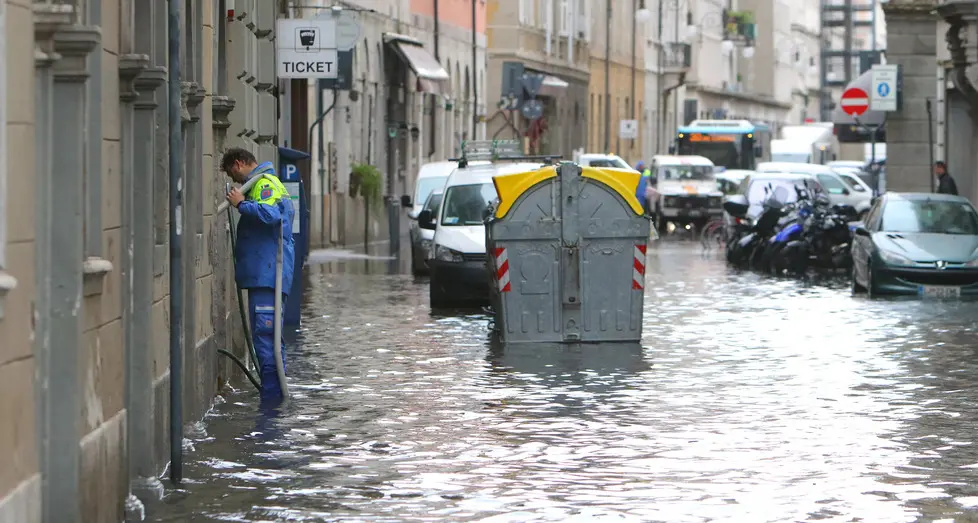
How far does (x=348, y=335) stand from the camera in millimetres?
20031

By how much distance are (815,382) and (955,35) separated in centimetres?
2050

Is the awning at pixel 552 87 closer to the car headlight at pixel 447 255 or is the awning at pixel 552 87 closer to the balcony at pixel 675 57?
the balcony at pixel 675 57

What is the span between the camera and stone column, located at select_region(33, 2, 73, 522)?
7.40 metres

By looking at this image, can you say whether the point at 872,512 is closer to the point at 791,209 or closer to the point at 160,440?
the point at 160,440

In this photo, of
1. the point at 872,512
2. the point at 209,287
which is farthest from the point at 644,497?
the point at 209,287

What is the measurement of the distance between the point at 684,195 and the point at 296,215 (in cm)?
3529

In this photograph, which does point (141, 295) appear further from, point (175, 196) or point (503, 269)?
point (503, 269)

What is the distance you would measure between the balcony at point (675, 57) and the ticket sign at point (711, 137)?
26.1 m

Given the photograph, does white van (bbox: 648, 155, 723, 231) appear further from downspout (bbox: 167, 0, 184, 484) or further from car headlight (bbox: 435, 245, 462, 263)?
downspout (bbox: 167, 0, 184, 484)

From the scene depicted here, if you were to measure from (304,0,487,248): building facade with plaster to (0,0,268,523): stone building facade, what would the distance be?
26.0 metres

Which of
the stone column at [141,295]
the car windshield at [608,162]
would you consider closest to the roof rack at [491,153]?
the car windshield at [608,162]

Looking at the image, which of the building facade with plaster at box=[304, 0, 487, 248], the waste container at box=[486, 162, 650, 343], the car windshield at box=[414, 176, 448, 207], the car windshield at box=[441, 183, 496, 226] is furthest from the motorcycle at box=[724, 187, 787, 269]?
the waste container at box=[486, 162, 650, 343]

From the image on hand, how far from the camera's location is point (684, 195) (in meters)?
54.4

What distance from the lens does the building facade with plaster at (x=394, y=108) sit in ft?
140
